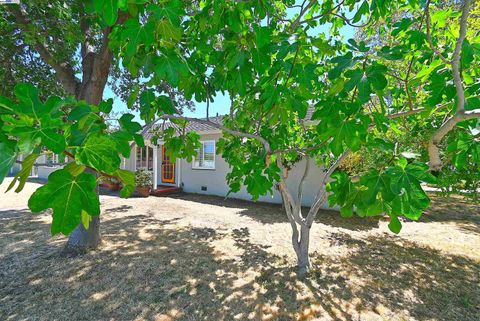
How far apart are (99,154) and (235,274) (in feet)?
11.3

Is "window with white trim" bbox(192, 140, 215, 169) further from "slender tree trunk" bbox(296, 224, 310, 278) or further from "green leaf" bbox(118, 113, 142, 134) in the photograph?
"green leaf" bbox(118, 113, 142, 134)

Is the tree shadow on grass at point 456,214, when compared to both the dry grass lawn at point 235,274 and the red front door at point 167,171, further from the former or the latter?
the red front door at point 167,171

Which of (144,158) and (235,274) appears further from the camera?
(144,158)

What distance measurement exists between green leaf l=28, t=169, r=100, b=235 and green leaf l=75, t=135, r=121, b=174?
8cm

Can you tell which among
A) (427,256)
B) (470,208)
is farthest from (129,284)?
(470,208)

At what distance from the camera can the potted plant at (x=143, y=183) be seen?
11.7 metres

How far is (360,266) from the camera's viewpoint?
4441mm

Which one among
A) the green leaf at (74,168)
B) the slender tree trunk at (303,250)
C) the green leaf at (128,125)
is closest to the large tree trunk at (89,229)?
the slender tree trunk at (303,250)

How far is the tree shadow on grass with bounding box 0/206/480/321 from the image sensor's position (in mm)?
3100

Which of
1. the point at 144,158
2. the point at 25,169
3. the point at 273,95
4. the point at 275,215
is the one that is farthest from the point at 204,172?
the point at 25,169

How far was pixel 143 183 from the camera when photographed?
12.0 m

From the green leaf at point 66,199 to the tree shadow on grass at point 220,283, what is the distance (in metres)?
2.52

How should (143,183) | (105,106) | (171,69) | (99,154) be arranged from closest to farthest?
(99,154) < (105,106) < (171,69) < (143,183)

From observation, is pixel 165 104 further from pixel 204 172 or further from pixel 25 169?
pixel 204 172
